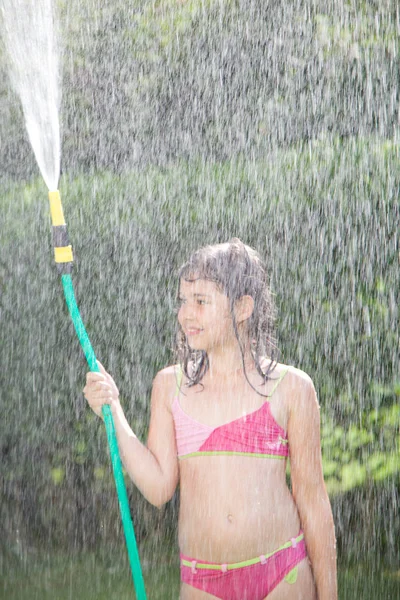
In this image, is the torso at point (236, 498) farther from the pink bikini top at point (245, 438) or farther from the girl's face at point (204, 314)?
the girl's face at point (204, 314)

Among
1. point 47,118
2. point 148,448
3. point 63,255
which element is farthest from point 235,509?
point 47,118

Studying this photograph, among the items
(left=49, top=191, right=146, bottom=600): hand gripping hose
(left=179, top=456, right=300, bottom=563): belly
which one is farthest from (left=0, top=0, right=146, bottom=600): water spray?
(left=179, top=456, right=300, bottom=563): belly

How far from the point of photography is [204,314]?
2.48 meters

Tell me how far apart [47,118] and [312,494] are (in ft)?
5.79

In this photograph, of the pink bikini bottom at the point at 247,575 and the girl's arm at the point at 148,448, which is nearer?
the pink bikini bottom at the point at 247,575

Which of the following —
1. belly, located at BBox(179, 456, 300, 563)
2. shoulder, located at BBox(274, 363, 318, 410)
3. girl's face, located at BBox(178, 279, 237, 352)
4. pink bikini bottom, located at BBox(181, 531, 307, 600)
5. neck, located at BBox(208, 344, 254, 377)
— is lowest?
pink bikini bottom, located at BBox(181, 531, 307, 600)

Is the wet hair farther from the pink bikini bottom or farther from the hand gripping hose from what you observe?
the pink bikini bottom

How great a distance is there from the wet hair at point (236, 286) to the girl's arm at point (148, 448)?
15 cm

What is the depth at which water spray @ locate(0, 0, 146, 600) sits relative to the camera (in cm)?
238

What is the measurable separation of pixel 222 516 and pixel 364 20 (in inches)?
201

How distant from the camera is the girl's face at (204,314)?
248cm

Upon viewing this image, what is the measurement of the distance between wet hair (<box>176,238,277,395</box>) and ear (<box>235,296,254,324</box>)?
0.01 meters

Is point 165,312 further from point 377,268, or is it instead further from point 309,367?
point 377,268

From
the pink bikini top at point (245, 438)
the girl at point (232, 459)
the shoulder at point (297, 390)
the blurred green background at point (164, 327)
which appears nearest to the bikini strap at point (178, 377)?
the girl at point (232, 459)
